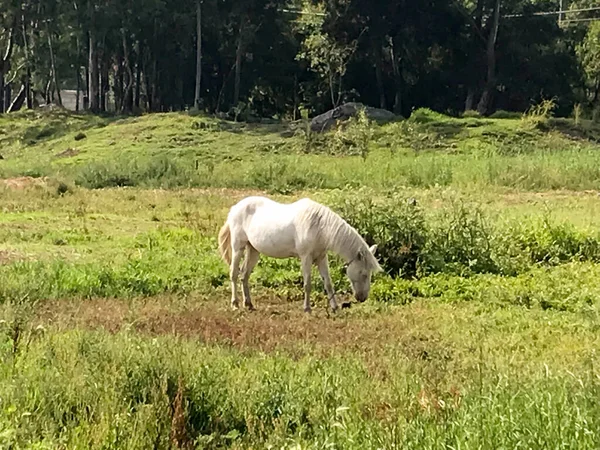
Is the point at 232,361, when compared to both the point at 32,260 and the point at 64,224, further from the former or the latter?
the point at 64,224

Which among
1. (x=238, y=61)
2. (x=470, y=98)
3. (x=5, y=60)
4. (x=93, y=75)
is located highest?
(x=5, y=60)

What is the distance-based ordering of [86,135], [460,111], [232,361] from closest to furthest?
[232,361] < [86,135] < [460,111]

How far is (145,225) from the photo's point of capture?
18641 millimetres

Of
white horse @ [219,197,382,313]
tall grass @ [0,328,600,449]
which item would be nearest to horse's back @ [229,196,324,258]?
white horse @ [219,197,382,313]

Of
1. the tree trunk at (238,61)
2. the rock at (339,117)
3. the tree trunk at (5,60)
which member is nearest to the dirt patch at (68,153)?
the rock at (339,117)

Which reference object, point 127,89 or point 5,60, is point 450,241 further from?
point 5,60

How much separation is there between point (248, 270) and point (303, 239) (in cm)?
116

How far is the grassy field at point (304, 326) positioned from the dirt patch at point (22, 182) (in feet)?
0.34

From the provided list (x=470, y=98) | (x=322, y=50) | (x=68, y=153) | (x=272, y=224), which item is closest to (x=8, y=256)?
(x=272, y=224)

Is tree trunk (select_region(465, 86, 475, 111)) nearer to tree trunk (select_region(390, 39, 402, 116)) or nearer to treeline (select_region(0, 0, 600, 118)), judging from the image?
treeline (select_region(0, 0, 600, 118))

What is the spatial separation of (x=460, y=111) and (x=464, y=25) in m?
5.80

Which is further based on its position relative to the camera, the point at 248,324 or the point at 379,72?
the point at 379,72

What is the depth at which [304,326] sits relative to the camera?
32.2 ft

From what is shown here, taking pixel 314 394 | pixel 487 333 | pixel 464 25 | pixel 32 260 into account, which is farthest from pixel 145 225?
pixel 464 25
